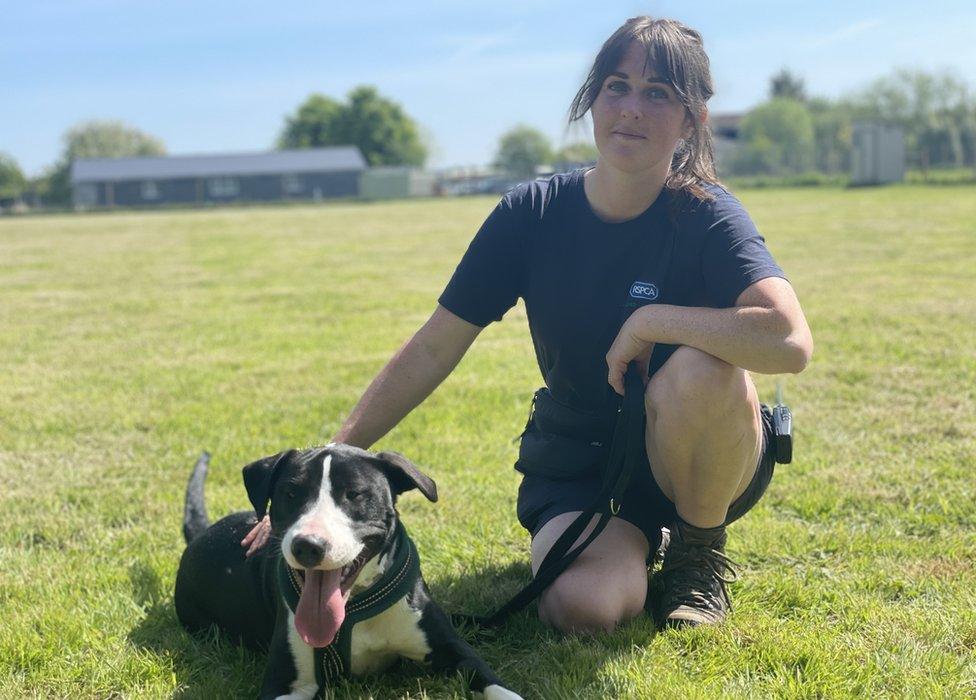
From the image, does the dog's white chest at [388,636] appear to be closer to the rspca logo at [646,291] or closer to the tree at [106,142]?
the rspca logo at [646,291]

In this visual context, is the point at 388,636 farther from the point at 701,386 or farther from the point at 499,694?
the point at 701,386

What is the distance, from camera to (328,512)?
2.40 m

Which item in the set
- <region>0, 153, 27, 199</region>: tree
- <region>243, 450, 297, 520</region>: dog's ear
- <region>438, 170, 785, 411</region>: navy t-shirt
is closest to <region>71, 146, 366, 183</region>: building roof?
<region>0, 153, 27, 199</region>: tree

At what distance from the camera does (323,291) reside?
12.0m

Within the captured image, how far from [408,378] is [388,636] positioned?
0.88 m

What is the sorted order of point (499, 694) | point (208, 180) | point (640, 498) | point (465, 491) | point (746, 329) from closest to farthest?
point (499, 694), point (746, 329), point (640, 498), point (465, 491), point (208, 180)

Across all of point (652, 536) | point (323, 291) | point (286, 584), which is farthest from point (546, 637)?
point (323, 291)

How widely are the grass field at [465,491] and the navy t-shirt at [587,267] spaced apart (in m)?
0.88

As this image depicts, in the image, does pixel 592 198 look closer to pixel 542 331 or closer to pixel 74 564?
pixel 542 331

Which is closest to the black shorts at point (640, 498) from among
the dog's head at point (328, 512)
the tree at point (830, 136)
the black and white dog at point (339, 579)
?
the black and white dog at point (339, 579)

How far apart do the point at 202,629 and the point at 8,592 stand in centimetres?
83

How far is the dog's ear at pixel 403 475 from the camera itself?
8.52 ft

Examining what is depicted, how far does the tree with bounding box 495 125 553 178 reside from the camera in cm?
8825

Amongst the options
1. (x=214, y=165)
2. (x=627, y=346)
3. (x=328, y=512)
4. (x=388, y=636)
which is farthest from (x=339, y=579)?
(x=214, y=165)
